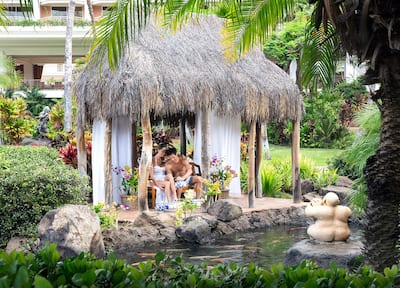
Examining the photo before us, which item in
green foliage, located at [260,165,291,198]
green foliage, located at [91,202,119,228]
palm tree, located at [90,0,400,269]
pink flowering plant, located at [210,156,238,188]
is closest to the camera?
palm tree, located at [90,0,400,269]

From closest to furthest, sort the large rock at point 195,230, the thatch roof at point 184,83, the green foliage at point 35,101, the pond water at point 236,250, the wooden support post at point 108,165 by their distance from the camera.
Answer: the pond water at point 236,250, the large rock at point 195,230, the thatch roof at point 184,83, the wooden support post at point 108,165, the green foliage at point 35,101

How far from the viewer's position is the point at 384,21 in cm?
536

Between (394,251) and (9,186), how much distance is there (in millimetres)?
5636

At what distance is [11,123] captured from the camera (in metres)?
23.5

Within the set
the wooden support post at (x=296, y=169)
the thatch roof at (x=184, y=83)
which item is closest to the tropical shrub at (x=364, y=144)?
the thatch roof at (x=184, y=83)

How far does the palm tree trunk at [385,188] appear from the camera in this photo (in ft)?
18.6

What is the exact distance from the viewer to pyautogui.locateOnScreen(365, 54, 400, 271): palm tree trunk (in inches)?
223

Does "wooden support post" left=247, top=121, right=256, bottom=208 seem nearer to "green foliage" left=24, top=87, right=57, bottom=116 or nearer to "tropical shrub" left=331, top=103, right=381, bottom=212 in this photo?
"tropical shrub" left=331, top=103, right=381, bottom=212

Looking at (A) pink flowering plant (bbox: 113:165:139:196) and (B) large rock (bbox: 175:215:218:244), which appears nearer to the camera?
(B) large rock (bbox: 175:215:218:244)

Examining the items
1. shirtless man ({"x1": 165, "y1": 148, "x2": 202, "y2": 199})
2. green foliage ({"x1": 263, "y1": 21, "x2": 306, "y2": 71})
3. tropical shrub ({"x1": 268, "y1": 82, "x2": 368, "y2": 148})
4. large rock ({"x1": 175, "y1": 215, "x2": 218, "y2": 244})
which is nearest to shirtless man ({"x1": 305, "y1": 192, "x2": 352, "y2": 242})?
large rock ({"x1": 175, "y1": 215, "x2": 218, "y2": 244})

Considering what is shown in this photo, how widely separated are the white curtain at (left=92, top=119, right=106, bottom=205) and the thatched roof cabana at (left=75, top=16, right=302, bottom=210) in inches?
10.7

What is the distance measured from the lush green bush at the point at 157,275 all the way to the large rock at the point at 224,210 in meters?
8.54

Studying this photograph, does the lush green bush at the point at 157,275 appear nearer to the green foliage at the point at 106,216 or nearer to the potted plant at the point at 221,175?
the green foliage at the point at 106,216

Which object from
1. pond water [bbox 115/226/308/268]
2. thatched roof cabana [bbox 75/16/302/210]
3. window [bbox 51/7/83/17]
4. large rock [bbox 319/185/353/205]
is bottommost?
pond water [bbox 115/226/308/268]
